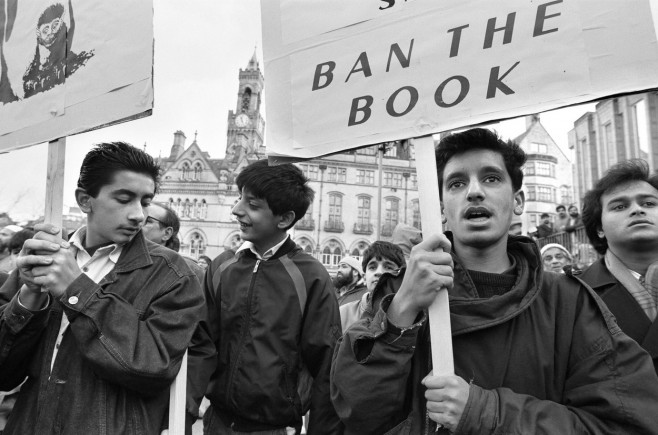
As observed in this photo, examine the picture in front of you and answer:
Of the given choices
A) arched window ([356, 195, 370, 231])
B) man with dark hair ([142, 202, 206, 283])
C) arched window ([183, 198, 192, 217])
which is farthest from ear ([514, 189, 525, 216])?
arched window ([183, 198, 192, 217])

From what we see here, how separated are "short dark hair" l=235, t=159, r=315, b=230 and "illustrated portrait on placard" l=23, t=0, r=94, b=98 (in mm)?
1107

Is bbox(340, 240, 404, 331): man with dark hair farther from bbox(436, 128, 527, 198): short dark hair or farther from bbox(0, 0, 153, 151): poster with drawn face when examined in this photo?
bbox(0, 0, 153, 151): poster with drawn face

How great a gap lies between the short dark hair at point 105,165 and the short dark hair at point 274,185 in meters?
0.85

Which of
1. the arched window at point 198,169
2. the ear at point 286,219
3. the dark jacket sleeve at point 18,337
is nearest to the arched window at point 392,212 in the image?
the arched window at point 198,169

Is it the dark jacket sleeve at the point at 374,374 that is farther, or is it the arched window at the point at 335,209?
the arched window at the point at 335,209

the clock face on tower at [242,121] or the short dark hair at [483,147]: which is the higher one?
the clock face on tower at [242,121]

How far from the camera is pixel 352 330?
1.66 metres

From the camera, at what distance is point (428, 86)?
170 cm

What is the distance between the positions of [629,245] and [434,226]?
5.33ft

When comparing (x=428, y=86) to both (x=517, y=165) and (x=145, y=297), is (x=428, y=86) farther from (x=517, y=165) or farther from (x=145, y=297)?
(x=145, y=297)

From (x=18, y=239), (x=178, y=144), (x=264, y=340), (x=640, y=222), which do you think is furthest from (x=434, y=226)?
(x=178, y=144)

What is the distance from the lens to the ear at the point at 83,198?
6.97ft

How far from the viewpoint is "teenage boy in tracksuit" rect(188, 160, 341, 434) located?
8.02 feet

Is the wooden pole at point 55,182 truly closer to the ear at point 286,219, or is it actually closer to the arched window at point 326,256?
the ear at point 286,219
